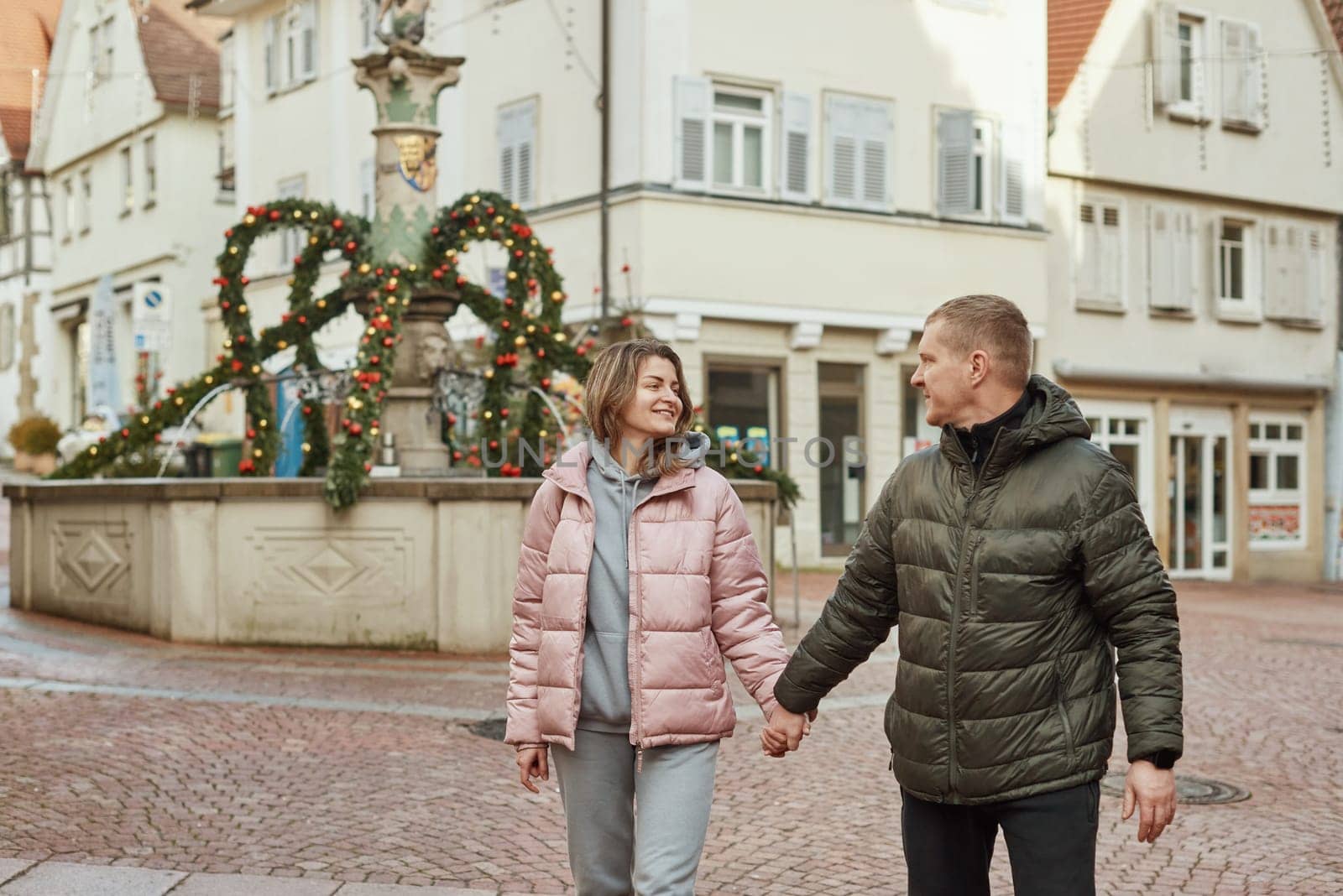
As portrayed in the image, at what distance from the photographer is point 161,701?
980cm

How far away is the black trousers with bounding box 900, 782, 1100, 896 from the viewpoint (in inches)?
142

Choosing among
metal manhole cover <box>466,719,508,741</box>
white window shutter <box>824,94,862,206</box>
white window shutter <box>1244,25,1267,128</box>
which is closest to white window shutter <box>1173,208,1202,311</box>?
white window shutter <box>1244,25,1267,128</box>

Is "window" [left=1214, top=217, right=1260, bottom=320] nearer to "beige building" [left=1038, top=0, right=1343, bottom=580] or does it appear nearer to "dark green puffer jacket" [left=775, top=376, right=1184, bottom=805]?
"beige building" [left=1038, top=0, right=1343, bottom=580]

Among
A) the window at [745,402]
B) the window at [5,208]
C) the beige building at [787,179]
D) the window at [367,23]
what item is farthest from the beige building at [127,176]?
the window at [745,402]

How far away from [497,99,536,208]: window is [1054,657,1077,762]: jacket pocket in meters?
20.5

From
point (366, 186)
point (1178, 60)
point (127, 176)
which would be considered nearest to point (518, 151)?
point (366, 186)

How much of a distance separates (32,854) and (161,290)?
1792 cm

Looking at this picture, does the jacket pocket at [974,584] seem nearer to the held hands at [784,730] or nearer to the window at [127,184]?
the held hands at [784,730]

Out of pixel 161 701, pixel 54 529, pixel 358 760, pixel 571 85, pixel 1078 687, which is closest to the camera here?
pixel 1078 687

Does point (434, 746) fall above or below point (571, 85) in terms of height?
below

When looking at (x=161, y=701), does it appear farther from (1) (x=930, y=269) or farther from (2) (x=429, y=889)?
(1) (x=930, y=269)

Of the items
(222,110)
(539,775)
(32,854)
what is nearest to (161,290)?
(222,110)

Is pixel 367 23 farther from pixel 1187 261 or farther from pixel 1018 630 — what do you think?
pixel 1018 630

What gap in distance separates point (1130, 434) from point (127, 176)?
76.0 feet
